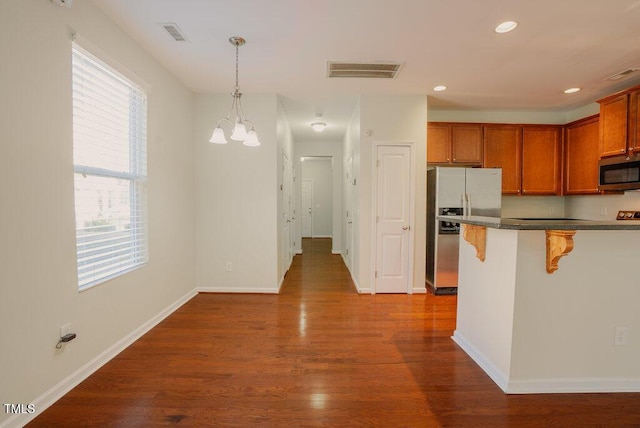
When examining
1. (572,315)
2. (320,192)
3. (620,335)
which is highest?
(320,192)

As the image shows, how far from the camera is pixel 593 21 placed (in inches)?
88.9

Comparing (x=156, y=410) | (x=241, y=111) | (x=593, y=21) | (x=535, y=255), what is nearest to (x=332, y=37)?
(x=241, y=111)

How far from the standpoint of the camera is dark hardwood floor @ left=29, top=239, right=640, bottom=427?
1688 millimetres

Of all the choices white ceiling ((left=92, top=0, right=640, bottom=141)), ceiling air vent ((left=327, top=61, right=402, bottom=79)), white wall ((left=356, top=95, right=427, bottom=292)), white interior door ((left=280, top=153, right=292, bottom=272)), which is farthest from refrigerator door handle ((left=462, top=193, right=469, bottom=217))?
white interior door ((left=280, top=153, right=292, bottom=272))

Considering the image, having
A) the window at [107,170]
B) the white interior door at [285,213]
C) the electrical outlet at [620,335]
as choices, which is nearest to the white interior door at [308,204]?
the white interior door at [285,213]

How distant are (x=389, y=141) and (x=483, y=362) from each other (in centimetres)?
278

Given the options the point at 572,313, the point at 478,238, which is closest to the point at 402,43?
the point at 478,238

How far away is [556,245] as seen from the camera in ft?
5.94

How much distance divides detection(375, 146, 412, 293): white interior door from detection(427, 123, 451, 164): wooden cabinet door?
521 mm

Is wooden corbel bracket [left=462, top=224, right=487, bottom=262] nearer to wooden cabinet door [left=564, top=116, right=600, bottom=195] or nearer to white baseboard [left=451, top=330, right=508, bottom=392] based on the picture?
white baseboard [left=451, top=330, right=508, bottom=392]

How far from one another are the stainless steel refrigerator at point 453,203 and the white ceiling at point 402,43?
109cm

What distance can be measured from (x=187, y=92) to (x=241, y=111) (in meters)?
0.70

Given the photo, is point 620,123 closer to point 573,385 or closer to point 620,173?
point 620,173

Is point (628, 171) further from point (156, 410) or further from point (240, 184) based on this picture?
point (156, 410)
